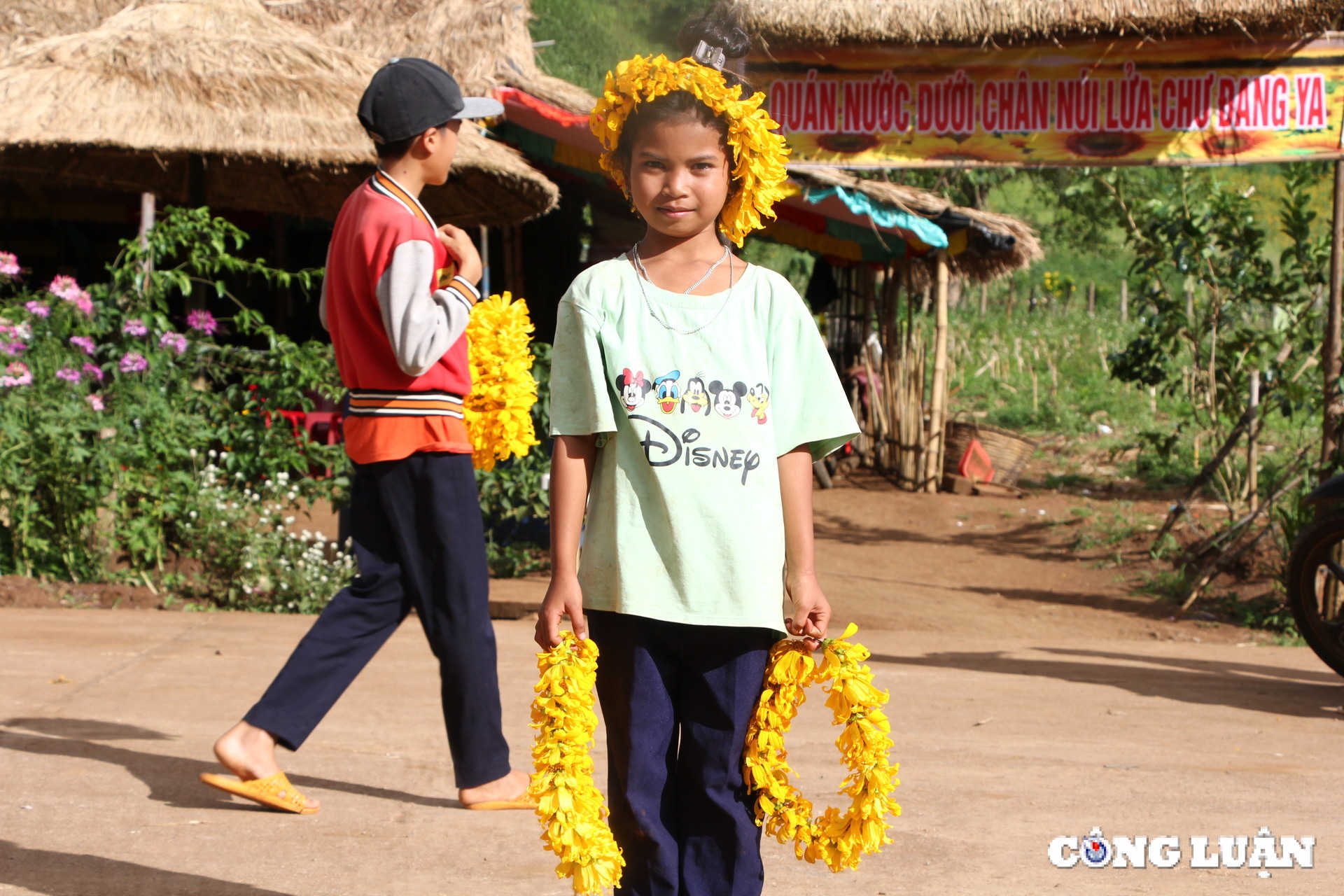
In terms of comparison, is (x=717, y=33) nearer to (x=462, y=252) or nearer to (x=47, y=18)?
(x=462, y=252)

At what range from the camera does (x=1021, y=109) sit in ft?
20.1

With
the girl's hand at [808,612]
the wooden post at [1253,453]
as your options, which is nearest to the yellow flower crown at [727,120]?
the girl's hand at [808,612]

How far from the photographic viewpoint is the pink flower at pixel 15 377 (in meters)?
5.89

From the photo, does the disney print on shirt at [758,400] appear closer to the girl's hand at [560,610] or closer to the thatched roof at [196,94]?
the girl's hand at [560,610]

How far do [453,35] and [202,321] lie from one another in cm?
413

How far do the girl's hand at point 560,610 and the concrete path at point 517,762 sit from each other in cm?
87

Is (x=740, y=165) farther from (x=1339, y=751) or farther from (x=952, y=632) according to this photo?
(x=952, y=632)

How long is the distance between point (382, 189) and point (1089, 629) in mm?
5113

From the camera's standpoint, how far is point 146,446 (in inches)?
247

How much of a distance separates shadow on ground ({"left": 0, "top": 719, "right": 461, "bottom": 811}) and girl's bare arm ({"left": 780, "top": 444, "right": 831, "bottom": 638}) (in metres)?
1.50

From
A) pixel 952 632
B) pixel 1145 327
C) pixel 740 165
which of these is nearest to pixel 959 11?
pixel 952 632

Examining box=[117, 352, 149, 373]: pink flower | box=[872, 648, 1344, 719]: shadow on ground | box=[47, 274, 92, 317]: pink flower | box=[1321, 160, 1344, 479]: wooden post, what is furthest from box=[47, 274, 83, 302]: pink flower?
box=[1321, 160, 1344, 479]: wooden post

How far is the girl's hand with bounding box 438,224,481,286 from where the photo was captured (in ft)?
10.4

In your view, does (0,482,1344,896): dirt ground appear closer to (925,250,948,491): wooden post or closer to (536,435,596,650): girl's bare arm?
(536,435,596,650): girl's bare arm
